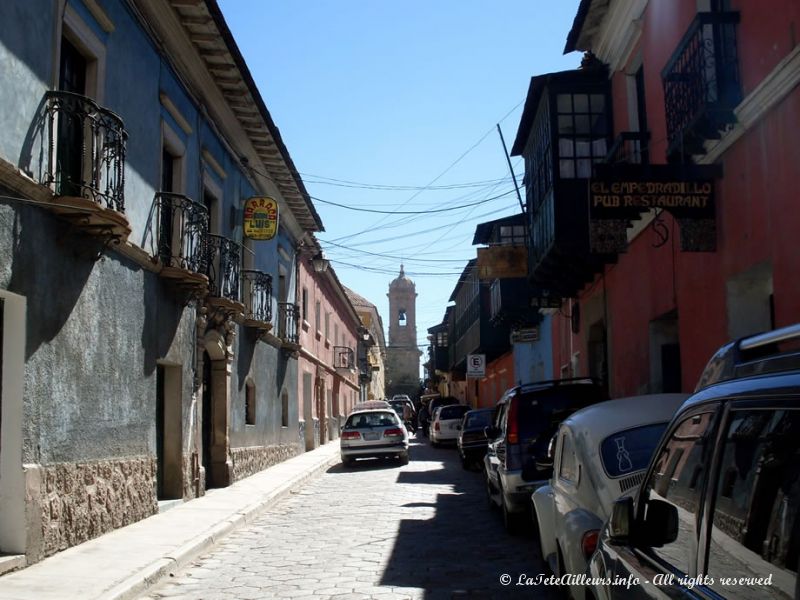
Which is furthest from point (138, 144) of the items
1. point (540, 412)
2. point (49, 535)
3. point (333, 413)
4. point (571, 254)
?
point (333, 413)

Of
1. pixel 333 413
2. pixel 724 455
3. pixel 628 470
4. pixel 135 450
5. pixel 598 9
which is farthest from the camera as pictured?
pixel 333 413

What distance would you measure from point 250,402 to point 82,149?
10904mm

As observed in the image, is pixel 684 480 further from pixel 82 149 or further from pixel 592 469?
pixel 82 149

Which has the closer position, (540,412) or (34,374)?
(34,374)

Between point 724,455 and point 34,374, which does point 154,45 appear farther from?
point 724,455

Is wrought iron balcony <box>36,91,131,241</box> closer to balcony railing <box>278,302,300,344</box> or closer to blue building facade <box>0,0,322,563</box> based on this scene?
blue building facade <box>0,0,322,563</box>

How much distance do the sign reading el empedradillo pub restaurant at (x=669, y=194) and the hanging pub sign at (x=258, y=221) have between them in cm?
919

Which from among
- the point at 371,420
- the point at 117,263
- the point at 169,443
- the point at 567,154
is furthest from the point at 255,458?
the point at 567,154

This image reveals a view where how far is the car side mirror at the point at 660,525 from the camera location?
9.43 ft

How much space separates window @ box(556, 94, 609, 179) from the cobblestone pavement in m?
5.86

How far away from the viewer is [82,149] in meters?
9.38

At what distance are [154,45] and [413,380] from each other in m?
92.7

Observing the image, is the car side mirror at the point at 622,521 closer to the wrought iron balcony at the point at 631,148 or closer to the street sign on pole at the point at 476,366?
the wrought iron balcony at the point at 631,148

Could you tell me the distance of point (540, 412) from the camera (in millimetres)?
9945
